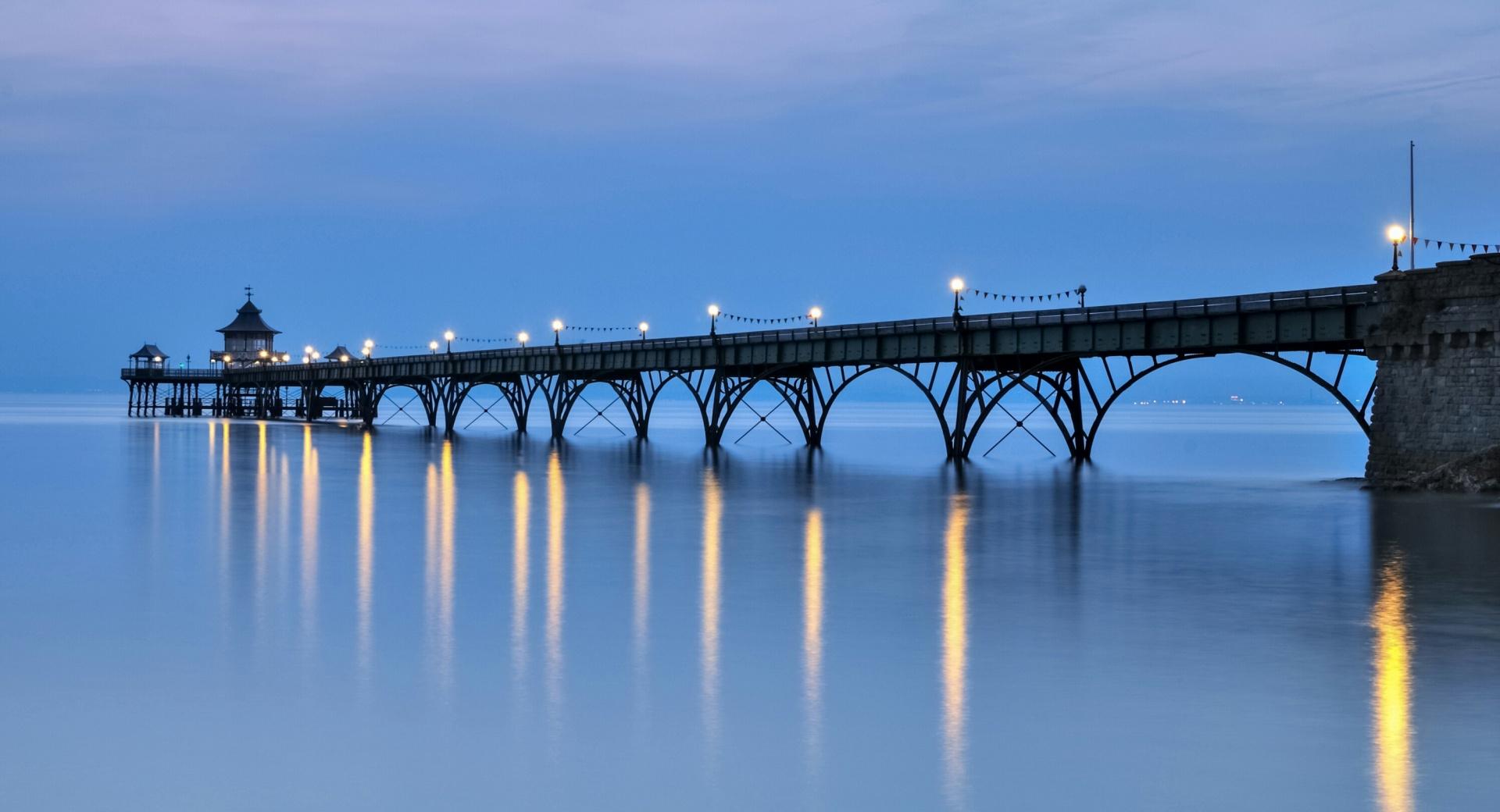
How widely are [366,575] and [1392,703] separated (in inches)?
603

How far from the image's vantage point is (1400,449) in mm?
40500

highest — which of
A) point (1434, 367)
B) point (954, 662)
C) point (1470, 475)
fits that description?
point (1434, 367)

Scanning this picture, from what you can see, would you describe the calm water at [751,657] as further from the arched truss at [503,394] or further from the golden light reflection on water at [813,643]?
the arched truss at [503,394]

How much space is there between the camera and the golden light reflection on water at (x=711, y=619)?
13.3 m

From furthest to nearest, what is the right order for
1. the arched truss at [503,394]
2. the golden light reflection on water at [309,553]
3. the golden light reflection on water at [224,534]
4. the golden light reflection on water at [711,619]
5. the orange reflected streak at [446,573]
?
the arched truss at [503,394], the golden light reflection on water at [224,534], the golden light reflection on water at [309,553], the orange reflected streak at [446,573], the golden light reflection on water at [711,619]

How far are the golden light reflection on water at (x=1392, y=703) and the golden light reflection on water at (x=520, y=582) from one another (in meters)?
7.63

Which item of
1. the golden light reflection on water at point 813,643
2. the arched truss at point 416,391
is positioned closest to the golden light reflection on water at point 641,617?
the golden light reflection on water at point 813,643

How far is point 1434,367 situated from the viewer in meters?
39.3

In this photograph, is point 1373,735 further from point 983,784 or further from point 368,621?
point 368,621

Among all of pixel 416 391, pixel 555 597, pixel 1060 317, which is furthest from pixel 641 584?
pixel 416 391

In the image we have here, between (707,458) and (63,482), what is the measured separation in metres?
27.8

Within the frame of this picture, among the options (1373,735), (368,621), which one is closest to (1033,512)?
(368,621)

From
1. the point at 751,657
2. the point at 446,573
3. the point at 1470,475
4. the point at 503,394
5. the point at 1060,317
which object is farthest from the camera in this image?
the point at 503,394

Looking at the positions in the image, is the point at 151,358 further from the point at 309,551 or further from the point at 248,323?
the point at 309,551
